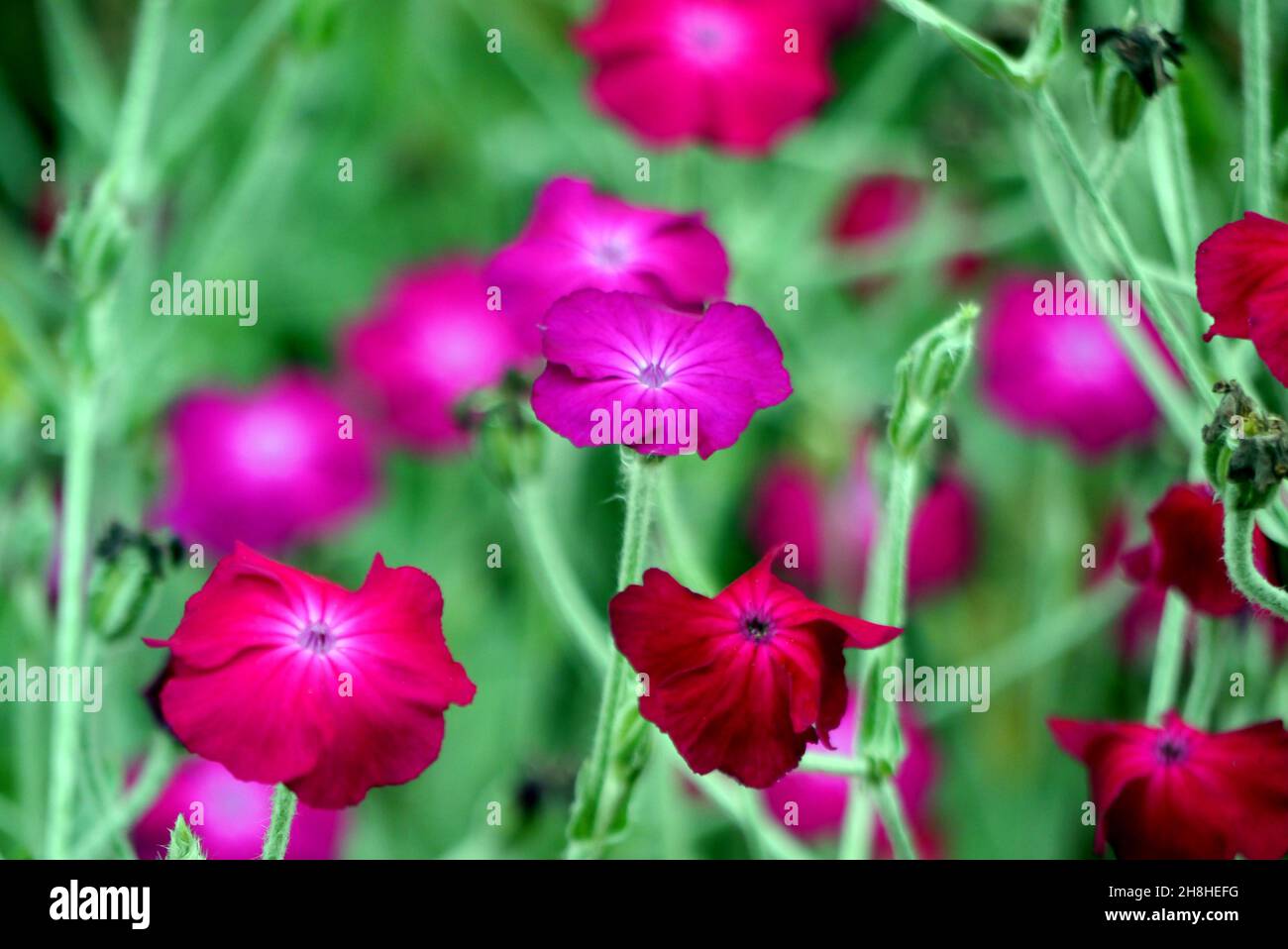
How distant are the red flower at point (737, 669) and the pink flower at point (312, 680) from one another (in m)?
0.07

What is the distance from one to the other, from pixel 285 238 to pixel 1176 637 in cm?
121

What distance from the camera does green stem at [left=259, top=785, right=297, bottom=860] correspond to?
0.56 metres

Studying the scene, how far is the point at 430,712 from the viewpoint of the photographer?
566mm

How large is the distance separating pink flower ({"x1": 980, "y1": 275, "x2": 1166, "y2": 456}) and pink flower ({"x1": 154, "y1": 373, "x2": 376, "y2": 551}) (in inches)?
23.6

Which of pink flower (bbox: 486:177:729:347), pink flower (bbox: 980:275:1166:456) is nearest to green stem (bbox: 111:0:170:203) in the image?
pink flower (bbox: 486:177:729:347)

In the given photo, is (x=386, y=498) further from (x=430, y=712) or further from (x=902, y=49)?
(x=430, y=712)

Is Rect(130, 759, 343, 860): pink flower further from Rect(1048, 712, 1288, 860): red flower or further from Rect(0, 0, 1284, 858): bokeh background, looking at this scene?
Rect(1048, 712, 1288, 860): red flower

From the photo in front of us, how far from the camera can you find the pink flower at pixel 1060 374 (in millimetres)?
1264

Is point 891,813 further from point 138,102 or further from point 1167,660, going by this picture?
point 138,102

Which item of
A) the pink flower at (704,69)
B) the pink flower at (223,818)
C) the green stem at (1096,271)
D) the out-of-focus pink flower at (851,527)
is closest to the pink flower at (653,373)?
the green stem at (1096,271)

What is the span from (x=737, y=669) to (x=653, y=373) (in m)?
0.12

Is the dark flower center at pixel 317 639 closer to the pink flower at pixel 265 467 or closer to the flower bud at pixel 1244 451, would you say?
the flower bud at pixel 1244 451
